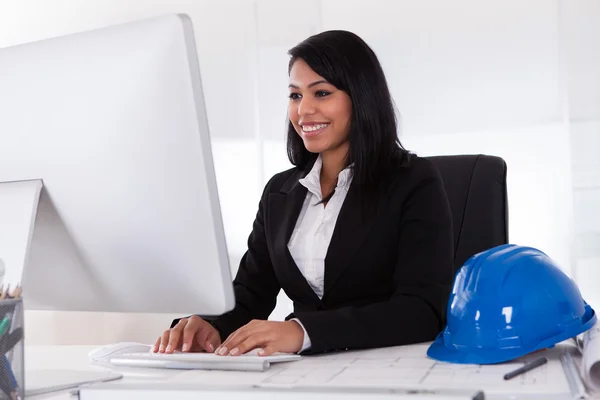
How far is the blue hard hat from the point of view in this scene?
3.68 feet

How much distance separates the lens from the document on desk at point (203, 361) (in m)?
1.13

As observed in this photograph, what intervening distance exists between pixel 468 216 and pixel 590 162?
1.92 meters

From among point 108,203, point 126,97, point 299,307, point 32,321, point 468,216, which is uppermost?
point 126,97

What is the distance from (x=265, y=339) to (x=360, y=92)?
72 centimetres

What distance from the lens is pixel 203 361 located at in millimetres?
1183

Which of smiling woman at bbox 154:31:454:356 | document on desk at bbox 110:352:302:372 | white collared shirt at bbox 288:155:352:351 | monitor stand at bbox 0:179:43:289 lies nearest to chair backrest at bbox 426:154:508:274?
smiling woman at bbox 154:31:454:356

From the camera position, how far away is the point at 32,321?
4.43 m

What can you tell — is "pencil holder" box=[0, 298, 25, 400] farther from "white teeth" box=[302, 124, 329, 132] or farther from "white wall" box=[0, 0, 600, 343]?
"white wall" box=[0, 0, 600, 343]

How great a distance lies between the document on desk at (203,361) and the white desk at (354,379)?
0.06ft

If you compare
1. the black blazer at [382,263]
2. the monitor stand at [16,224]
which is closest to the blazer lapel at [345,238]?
the black blazer at [382,263]

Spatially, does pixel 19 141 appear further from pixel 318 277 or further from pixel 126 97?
pixel 318 277

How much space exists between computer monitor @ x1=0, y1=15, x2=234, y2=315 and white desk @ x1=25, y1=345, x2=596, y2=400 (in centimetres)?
11

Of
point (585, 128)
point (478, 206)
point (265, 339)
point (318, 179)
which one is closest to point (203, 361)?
point (265, 339)

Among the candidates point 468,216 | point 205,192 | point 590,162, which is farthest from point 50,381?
point 590,162
